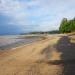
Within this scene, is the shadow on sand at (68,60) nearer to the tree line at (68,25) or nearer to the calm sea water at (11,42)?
the calm sea water at (11,42)

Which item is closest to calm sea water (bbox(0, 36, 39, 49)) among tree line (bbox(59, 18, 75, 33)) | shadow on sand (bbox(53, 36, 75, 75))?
shadow on sand (bbox(53, 36, 75, 75))

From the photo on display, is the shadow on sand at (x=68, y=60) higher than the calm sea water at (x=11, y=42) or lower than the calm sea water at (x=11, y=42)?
higher

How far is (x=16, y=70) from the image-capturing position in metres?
14.1

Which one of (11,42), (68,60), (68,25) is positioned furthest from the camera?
(68,25)

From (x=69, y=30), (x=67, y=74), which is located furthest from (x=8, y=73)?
(x=69, y=30)

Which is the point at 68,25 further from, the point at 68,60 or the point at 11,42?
the point at 68,60

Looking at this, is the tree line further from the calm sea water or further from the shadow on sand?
the shadow on sand

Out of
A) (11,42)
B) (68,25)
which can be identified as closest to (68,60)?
(11,42)

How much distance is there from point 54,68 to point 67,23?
12048cm

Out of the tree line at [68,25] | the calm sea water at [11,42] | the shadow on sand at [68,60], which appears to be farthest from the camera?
the tree line at [68,25]

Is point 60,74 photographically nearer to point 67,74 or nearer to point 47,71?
point 67,74

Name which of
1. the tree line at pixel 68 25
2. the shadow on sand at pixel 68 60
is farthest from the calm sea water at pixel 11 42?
the tree line at pixel 68 25

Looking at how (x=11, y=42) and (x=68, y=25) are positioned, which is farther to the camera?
(x=68, y=25)

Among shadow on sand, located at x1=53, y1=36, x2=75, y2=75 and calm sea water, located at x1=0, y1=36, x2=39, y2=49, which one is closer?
shadow on sand, located at x1=53, y1=36, x2=75, y2=75
